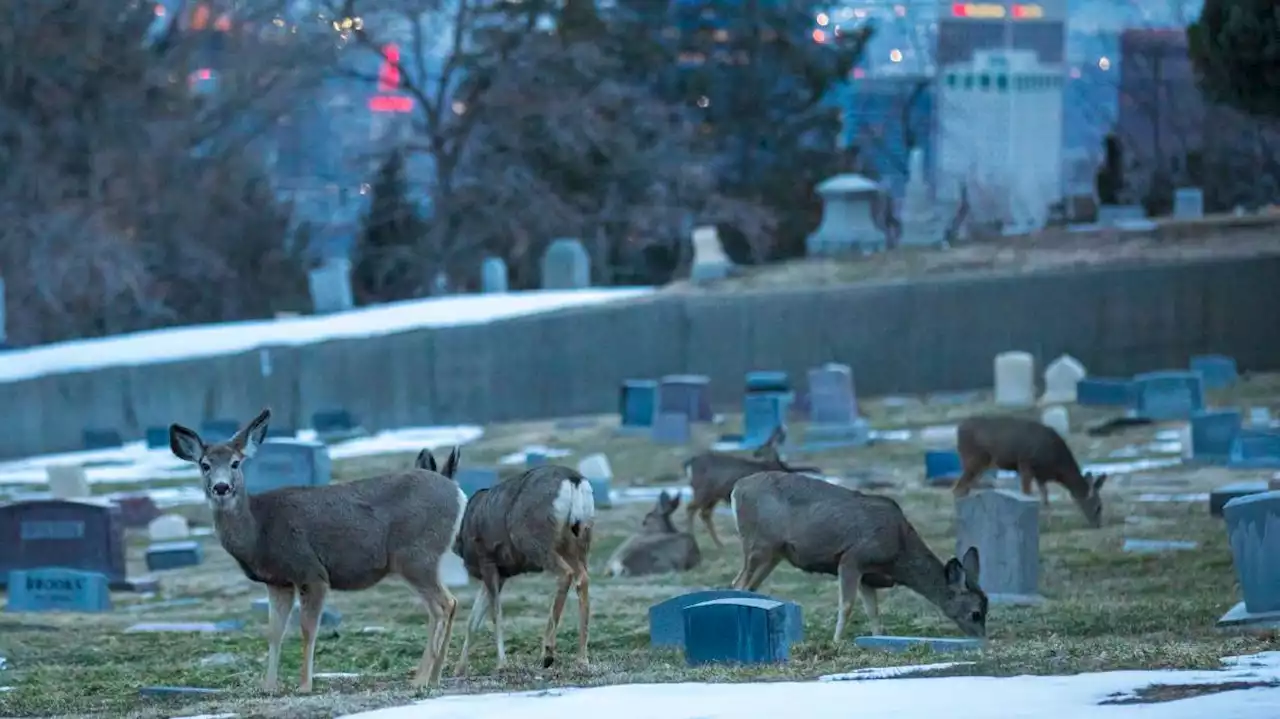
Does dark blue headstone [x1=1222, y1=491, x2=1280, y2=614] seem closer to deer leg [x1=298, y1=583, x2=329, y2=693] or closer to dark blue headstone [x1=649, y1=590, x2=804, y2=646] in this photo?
dark blue headstone [x1=649, y1=590, x2=804, y2=646]

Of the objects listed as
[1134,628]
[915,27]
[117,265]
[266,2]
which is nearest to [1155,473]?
[1134,628]

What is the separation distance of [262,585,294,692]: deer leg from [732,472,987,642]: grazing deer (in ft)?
11.2

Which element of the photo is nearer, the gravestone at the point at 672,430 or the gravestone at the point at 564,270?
the gravestone at the point at 672,430

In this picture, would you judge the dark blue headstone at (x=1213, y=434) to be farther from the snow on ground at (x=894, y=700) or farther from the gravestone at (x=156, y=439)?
the snow on ground at (x=894, y=700)

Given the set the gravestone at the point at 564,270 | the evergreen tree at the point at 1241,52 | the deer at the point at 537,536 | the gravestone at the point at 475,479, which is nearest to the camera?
the deer at the point at 537,536

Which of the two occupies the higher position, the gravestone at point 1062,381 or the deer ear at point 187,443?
the deer ear at point 187,443

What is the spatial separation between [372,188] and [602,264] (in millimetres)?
5550

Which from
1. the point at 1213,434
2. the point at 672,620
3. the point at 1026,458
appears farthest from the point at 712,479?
the point at 1213,434

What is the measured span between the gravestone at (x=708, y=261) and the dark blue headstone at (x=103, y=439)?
40.2 feet

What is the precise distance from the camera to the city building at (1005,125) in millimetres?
82000

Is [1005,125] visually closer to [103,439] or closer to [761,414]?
[761,414]

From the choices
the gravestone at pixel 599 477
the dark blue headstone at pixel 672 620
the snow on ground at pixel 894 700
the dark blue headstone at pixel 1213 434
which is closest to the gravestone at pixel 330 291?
the gravestone at pixel 599 477

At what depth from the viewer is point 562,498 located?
1326 centimetres

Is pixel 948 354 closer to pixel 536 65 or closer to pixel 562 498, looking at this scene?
pixel 536 65
